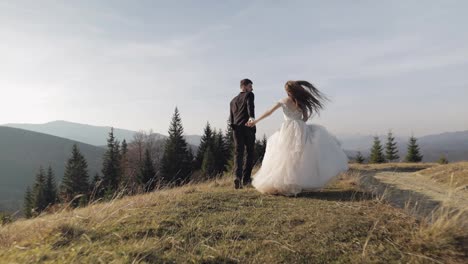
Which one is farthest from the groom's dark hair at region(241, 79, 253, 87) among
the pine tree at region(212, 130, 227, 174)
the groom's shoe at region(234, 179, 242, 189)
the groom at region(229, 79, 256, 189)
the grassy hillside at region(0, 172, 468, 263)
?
the pine tree at region(212, 130, 227, 174)

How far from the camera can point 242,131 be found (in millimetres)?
8539

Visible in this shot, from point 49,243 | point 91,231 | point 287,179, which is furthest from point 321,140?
point 49,243

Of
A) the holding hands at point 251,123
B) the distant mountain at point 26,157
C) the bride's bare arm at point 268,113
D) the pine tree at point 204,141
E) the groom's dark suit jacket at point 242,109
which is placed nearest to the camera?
the bride's bare arm at point 268,113

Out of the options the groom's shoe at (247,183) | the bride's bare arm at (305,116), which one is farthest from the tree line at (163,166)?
the bride's bare arm at (305,116)

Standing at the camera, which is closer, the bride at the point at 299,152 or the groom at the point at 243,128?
the bride at the point at 299,152

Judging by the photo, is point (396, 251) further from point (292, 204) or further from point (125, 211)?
point (125, 211)

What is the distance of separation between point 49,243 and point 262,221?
2.76 meters

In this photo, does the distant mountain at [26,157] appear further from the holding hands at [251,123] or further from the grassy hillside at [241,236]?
the grassy hillside at [241,236]

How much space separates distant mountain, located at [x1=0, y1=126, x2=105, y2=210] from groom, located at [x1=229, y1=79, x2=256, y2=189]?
385 ft

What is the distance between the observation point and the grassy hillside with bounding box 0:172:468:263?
3.17 metres

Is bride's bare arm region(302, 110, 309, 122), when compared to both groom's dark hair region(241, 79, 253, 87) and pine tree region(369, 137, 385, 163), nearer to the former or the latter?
groom's dark hair region(241, 79, 253, 87)

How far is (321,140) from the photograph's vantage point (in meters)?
6.93

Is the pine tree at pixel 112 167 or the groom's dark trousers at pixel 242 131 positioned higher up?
the groom's dark trousers at pixel 242 131

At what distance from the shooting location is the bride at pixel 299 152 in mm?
6562
